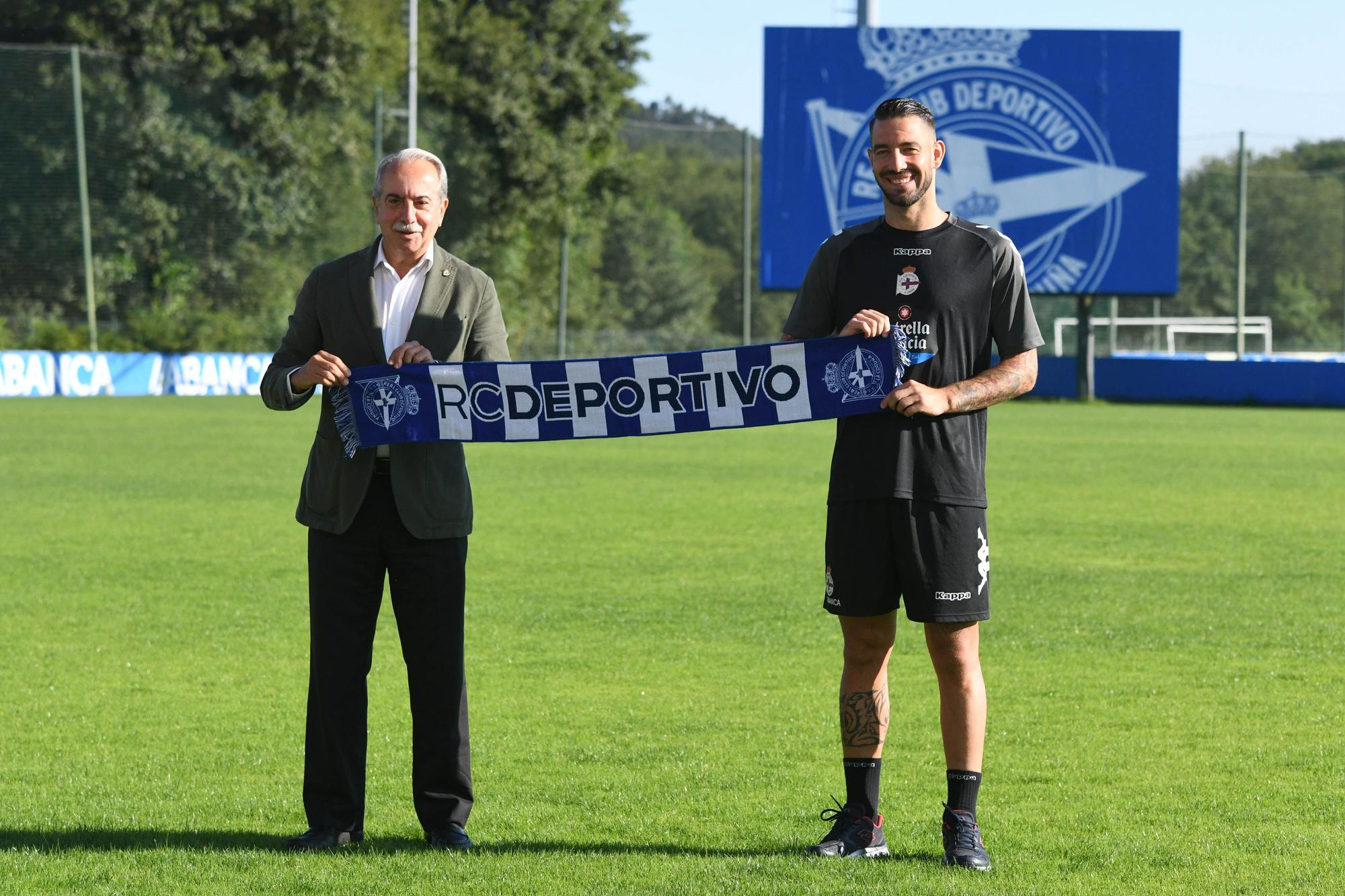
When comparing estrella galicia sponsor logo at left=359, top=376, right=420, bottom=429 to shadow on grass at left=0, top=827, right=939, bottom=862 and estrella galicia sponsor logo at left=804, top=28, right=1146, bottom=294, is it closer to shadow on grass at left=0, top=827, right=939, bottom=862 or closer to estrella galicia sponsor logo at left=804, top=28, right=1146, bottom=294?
shadow on grass at left=0, top=827, right=939, bottom=862

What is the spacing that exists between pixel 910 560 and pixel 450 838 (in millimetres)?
1488

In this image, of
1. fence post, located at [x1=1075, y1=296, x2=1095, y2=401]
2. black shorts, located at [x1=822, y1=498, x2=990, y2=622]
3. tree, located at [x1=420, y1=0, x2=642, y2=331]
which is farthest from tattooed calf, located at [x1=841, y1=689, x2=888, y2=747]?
tree, located at [x1=420, y1=0, x2=642, y2=331]

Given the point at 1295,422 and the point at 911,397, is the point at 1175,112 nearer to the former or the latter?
the point at 1295,422

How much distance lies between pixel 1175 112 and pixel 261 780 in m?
35.8

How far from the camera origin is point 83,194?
40000 millimetres

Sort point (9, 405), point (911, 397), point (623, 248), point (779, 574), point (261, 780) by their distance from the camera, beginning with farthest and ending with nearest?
point (623, 248) → point (9, 405) → point (779, 574) → point (261, 780) → point (911, 397)

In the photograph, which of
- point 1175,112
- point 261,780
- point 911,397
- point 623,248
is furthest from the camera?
point 623,248

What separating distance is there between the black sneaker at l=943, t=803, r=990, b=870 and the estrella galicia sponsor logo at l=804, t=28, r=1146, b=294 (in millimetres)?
33289

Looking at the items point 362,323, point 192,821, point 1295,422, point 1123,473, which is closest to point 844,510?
point 362,323

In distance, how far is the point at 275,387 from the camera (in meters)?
4.52

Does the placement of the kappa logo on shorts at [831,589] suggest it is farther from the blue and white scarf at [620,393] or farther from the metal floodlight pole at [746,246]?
the metal floodlight pole at [746,246]

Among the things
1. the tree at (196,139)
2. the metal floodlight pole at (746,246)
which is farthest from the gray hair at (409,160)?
the metal floodlight pole at (746,246)

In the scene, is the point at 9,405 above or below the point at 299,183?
below

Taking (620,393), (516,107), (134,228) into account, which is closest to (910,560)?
(620,393)
